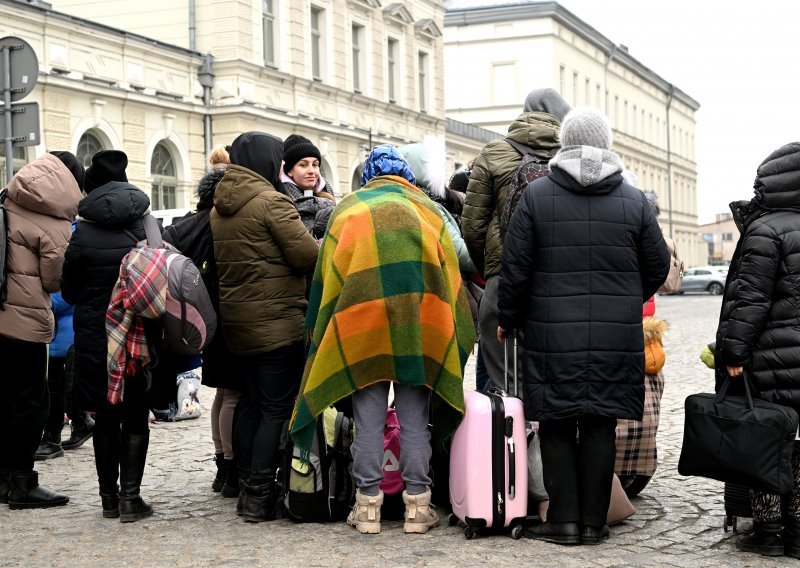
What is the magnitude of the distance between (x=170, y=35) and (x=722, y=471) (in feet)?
87.1

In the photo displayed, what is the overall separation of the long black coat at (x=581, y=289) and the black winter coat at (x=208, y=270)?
167cm

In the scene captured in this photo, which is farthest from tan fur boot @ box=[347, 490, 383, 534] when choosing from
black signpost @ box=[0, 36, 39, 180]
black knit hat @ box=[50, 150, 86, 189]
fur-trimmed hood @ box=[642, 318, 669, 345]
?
black signpost @ box=[0, 36, 39, 180]

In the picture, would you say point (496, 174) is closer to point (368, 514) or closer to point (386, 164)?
point (386, 164)

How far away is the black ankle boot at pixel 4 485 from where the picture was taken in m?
6.77

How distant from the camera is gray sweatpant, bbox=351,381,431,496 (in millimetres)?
5805

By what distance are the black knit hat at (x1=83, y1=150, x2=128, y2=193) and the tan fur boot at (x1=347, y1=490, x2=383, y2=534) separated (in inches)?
82.2

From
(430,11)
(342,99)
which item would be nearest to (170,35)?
(342,99)

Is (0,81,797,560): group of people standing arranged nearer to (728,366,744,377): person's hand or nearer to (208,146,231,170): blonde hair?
(728,366,744,377): person's hand

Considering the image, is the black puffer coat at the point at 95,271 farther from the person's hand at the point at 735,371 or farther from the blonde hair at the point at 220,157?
the person's hand at the point at 735,371

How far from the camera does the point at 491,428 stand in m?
5.65

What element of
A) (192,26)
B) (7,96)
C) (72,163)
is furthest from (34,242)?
(192,26)

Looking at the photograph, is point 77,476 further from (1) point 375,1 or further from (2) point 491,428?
(1) point 375,1

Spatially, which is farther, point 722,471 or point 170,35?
point 170,35

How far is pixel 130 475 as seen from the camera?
6.18 m
